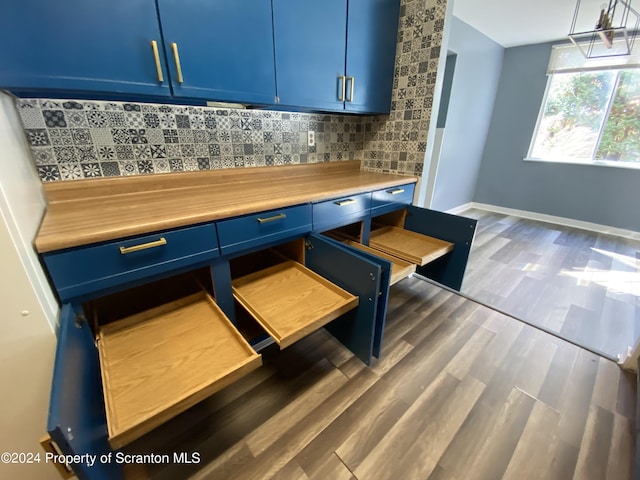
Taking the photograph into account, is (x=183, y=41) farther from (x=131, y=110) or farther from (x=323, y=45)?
(x=323, y=45)

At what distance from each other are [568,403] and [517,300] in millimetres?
908

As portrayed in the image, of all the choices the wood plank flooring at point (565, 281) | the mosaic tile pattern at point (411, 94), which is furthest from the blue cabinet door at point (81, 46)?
the wood plank flooring at point (565, 281)

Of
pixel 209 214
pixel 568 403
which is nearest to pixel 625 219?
pixel 568 403

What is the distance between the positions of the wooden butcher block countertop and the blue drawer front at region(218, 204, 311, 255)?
1.5 inches

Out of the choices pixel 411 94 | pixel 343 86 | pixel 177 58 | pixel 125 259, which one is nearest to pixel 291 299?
pixel 125 259

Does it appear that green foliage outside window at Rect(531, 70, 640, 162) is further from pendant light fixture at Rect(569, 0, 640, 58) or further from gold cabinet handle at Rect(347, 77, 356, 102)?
gold cabinet handle at Rect(347, 77, 356, 102)

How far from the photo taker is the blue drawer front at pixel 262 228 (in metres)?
1.10

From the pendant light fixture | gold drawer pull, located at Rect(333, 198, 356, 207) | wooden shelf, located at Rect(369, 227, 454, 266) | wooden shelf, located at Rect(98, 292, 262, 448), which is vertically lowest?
wooden shelf, located at Rect(98, 292, 262, 448)

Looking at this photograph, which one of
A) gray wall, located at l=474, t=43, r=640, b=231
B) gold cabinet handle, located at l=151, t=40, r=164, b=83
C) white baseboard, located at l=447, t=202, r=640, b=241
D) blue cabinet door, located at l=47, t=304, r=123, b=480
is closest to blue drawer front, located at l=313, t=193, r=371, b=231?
gold cabinet handle, located at l=151, t=40, r=164, b=83

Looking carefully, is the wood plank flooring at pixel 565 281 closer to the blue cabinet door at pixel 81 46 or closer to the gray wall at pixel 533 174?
the gray wall at pixel 533 174

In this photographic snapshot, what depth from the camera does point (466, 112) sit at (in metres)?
3.43

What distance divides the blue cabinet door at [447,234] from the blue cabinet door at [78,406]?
1790mm

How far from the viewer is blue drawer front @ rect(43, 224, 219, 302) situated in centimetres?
79

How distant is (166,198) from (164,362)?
71 cm
